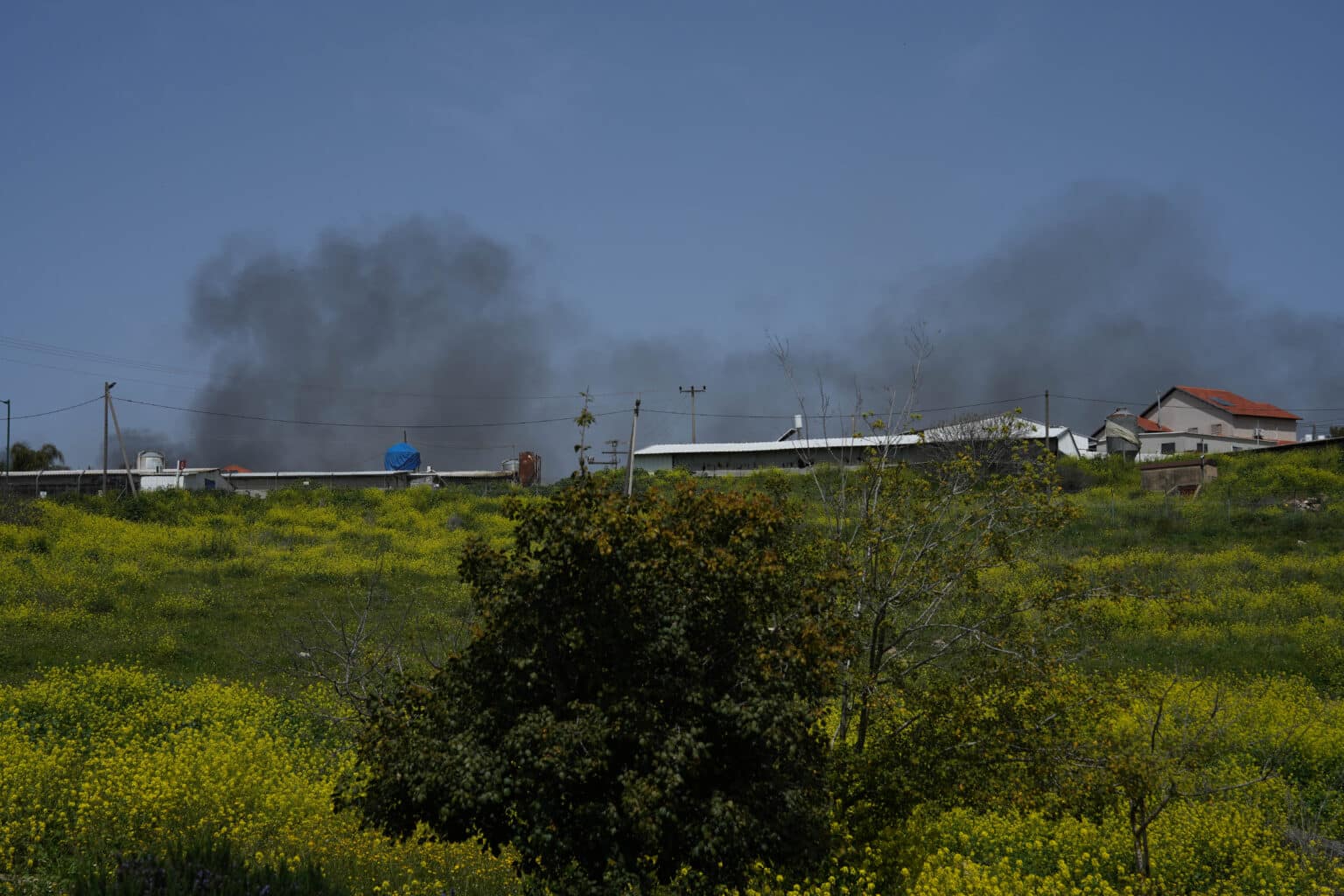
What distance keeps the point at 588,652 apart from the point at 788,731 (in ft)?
6.41

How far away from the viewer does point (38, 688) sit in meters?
21.9

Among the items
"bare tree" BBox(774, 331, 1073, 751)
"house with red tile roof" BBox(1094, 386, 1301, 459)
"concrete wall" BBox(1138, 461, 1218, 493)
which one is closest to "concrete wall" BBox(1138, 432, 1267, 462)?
"house with red tile roof" BBox(1094, 386, 1301, 459)

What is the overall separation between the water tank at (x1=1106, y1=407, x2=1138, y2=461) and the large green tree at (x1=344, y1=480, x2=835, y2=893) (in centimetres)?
6414

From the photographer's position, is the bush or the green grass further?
the green grass

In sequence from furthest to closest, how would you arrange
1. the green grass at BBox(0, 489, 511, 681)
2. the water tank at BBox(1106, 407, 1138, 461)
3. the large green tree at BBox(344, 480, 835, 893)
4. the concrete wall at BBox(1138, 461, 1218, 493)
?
the water tank at BBox(1106, 407, 1138, 461) → the concrete wall at BBox(1138, 461, 1218, 493) → the green grass at BBox(0, 489, 511, 681) → the large green tree at BBox(344, 480, 835, 893)

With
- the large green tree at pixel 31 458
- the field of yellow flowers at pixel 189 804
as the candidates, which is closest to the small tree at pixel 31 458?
the large green tree at pixel 31 458

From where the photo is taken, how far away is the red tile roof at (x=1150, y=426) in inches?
2783

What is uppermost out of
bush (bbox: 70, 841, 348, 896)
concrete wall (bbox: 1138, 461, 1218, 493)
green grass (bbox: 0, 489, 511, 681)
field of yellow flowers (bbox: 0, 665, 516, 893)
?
concrete wall (bbox: 1138, 461, 1218, 493)

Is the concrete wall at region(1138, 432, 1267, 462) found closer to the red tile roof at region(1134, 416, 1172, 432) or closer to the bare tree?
the red tile roof at region(1134, 416, 1172, 432)

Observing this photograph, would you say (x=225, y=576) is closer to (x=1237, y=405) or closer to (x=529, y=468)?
(x=529, y=468)

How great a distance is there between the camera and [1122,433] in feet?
226

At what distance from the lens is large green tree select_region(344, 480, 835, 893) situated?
8.98 m

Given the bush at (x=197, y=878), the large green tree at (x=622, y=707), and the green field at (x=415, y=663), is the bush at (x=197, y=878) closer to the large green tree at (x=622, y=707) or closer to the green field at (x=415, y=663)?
the green field at (x=415, y=663)

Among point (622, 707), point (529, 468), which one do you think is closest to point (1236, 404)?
point (529, 468)
